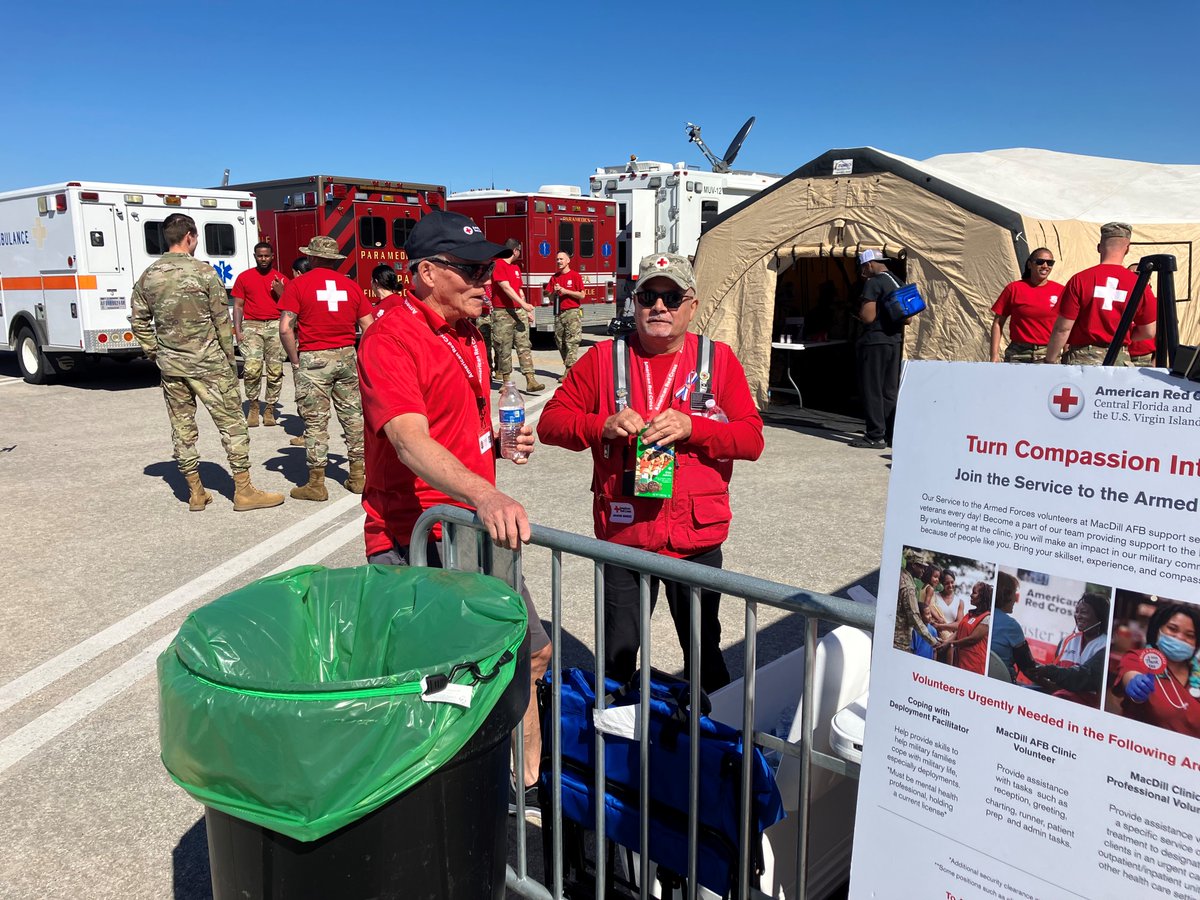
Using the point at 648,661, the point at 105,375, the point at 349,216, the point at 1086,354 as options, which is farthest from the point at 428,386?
the point at 105,375

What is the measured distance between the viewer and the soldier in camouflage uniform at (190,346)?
686cm

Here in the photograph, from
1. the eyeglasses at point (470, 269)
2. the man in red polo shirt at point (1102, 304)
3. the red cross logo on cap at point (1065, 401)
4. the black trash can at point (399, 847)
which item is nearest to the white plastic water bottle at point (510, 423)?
the eyeglasses at point (470, 269)

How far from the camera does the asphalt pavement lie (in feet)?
10.1

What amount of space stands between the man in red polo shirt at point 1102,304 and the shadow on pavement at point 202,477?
6917 millimetres

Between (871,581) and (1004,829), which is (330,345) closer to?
(871,581)

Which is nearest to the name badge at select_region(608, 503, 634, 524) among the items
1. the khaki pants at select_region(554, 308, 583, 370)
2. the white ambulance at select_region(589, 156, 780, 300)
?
the khaki pants at select_region(554, 308, 583, 370)

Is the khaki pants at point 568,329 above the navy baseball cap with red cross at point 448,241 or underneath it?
underneath

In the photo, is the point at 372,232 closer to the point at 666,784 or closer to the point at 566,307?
the point at 566,307

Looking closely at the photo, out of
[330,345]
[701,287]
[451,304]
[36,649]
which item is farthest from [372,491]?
[701,287]

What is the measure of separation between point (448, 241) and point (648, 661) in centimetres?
151

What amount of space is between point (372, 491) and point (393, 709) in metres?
1.34

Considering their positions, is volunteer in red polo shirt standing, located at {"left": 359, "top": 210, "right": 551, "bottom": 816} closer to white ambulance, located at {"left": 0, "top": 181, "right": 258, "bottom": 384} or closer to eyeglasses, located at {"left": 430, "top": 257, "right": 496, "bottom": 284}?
eyeglasses, located at {"left": 430, "top": 257, "right": 496, "bottom": 284}

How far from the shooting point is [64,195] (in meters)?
12.0

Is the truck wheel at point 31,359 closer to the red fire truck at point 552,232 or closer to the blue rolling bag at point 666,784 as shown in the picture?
the red fire truck at point 552,232
